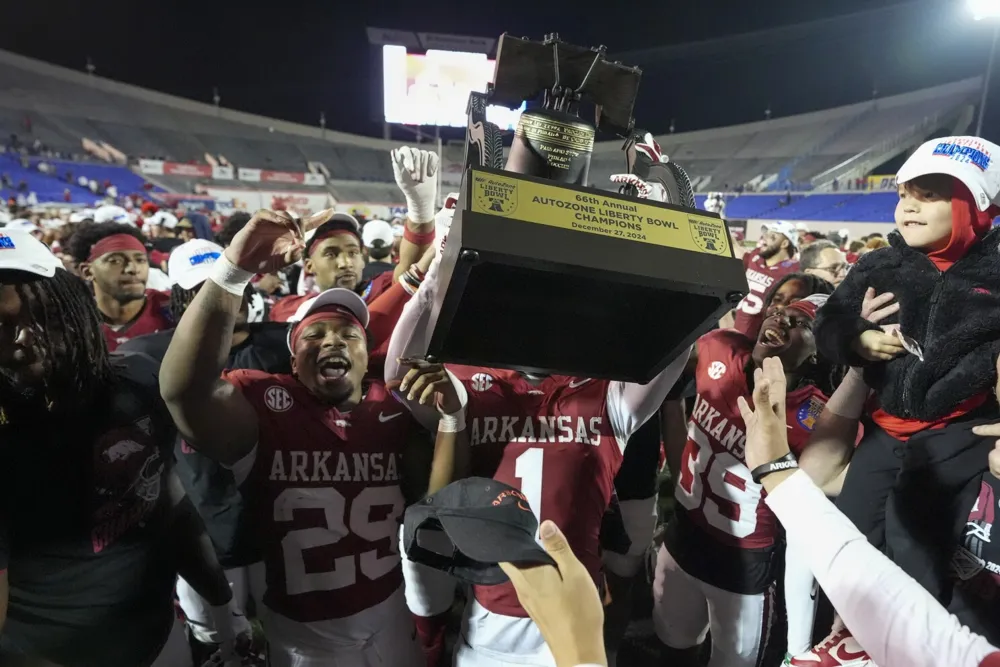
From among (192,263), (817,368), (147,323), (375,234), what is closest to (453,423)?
(192,263)

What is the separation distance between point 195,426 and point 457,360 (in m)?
0.70

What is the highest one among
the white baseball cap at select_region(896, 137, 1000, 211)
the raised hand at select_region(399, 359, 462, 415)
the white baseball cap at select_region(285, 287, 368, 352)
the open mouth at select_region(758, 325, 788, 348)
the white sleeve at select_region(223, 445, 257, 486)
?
the white baseball cap at select_region(896, 137, 1000, 211)

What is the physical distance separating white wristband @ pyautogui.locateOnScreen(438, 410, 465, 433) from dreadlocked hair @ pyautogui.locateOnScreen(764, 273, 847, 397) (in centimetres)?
151

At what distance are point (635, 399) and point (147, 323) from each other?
2.68 meters

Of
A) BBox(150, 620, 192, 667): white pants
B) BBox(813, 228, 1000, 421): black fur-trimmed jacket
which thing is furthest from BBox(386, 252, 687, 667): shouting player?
BBox(150, 620, 192, 667): white pants

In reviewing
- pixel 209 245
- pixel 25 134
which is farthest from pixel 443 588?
pixel 25 134

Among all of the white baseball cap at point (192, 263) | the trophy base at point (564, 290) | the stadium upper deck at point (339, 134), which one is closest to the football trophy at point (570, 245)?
the trophy base at point (564, 290)

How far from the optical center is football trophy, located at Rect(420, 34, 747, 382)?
2.88 feet

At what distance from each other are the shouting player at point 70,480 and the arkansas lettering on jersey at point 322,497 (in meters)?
0.28

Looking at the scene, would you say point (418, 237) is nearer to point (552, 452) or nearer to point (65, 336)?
point (552, 452)

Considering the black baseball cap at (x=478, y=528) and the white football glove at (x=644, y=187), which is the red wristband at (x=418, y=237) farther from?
the black baseball cap at (x=478, y=528)

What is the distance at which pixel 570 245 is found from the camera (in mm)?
874

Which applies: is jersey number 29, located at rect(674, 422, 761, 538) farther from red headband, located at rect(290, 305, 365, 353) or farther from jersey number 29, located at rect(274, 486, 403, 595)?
red headband, located at rect(290, 305, 365, 353)

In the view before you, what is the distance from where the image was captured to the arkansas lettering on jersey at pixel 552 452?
5.05ft
